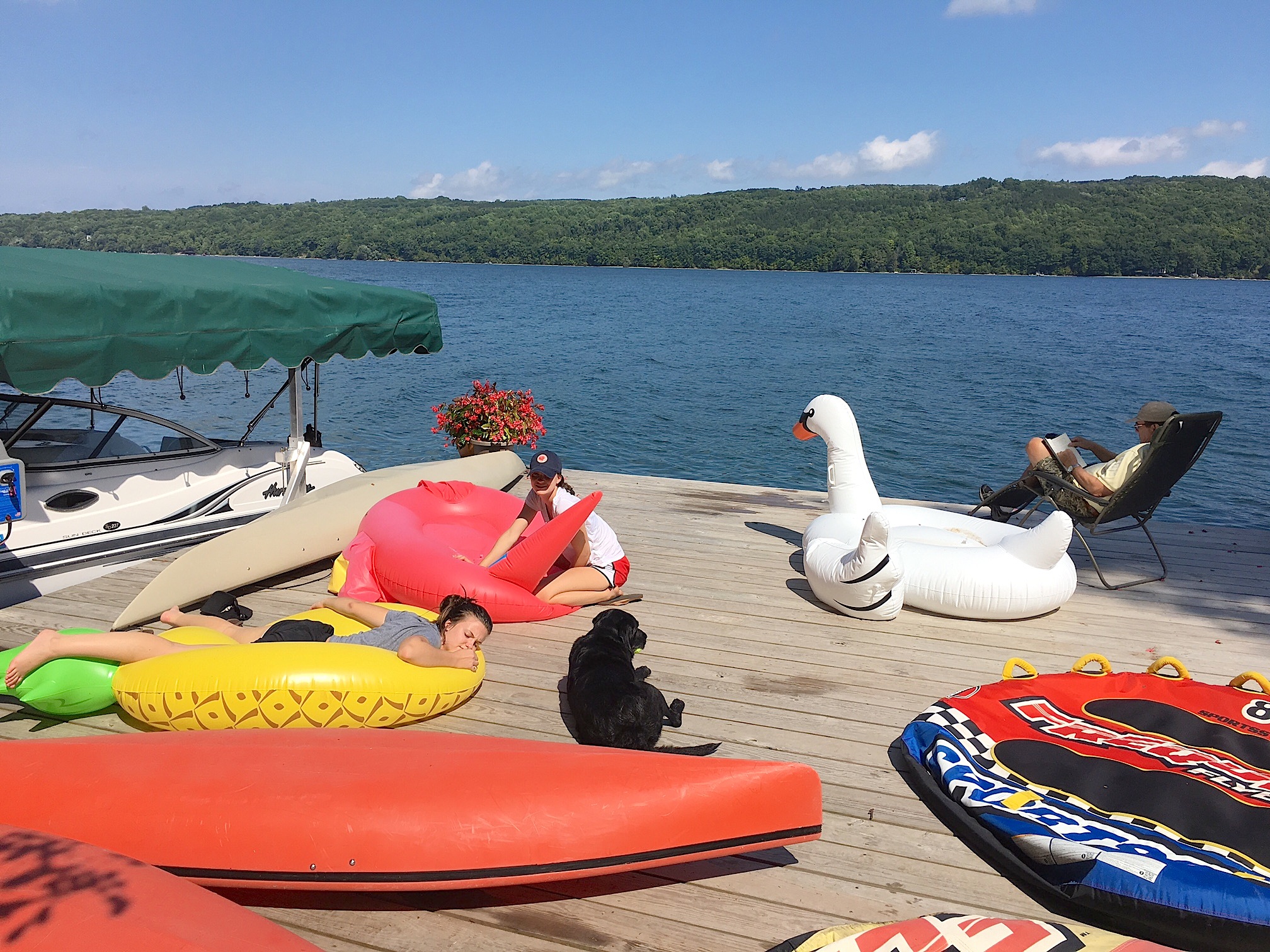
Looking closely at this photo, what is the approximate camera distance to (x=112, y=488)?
532cm

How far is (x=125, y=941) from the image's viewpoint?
1807 millimetres

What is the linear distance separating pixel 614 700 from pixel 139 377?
3313mm

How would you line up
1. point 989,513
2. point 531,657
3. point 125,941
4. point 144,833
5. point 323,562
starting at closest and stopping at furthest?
point 125,941
point 144,833
point 531,657
point 323,562
point 989,513

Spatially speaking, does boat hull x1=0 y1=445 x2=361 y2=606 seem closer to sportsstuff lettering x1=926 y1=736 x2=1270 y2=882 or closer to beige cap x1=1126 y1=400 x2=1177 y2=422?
sportsstuff lettering x1=926 y1=736 x2=1270 y2=882

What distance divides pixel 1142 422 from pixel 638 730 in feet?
13.6

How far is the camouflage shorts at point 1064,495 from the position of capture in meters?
5.33

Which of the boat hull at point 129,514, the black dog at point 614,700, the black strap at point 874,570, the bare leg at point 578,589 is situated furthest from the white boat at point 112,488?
the black strap at point 874,570

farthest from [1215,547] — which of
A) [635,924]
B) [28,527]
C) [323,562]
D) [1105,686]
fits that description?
[28,527]

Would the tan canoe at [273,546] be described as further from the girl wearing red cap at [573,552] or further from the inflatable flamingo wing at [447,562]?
the girl wearing red cap at [573,552]

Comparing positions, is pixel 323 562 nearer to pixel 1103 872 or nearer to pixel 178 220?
pixel 1103 872

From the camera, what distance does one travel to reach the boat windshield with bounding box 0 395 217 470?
533 centimetres

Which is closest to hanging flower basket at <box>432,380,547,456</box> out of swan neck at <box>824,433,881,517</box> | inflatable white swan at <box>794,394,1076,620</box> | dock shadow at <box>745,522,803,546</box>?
dock shadow at <box>745,522,803,546</box>

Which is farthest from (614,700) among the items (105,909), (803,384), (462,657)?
(803,384)

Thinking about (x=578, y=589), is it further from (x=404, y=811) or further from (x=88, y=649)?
(x=404, y=811)
